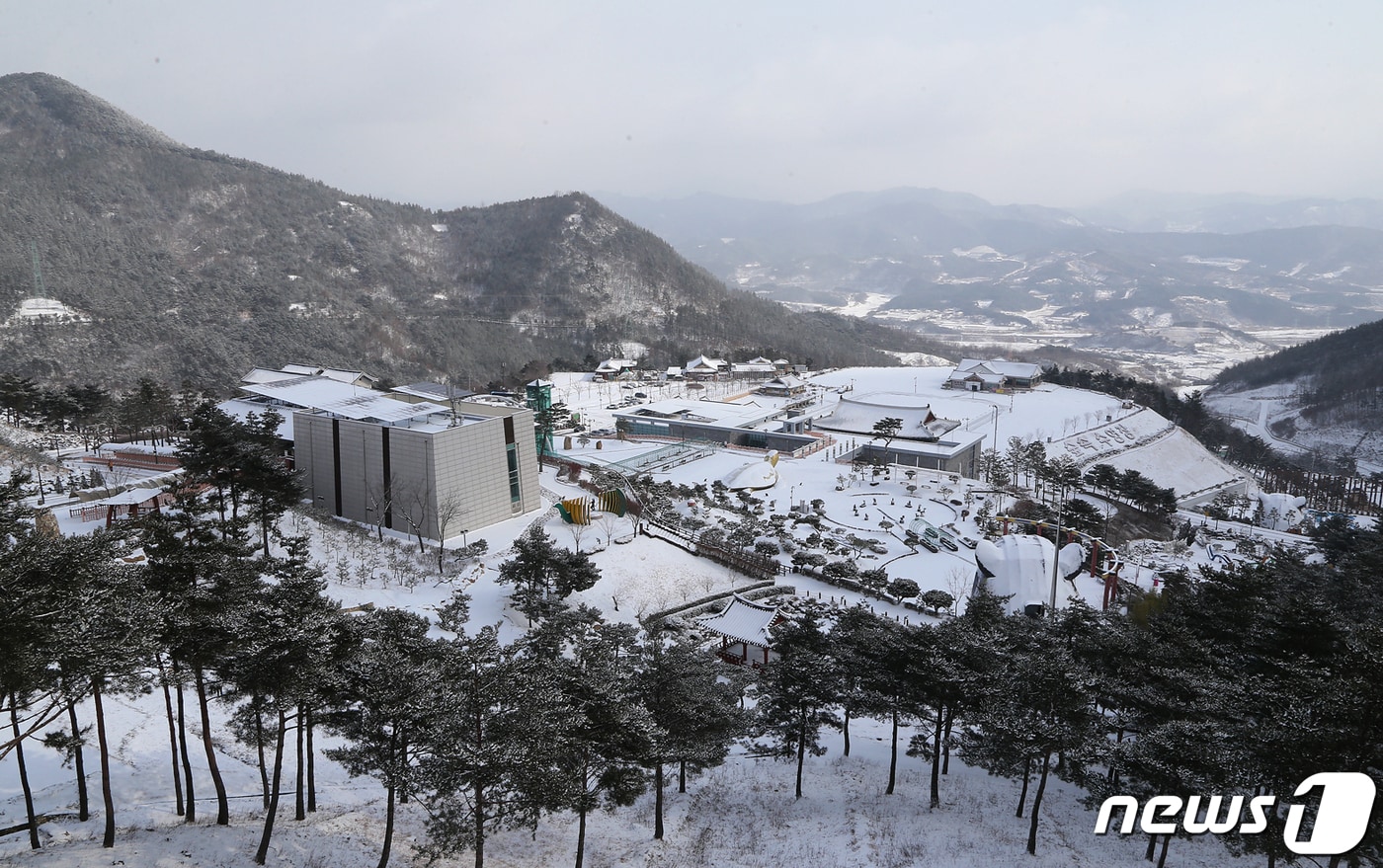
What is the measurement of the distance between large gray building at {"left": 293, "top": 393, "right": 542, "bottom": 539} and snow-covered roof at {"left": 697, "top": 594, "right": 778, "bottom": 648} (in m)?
9.45

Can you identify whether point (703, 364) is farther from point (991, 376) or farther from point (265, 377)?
point (265, 377)

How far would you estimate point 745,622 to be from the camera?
1802cm

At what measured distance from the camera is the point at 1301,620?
12.0 meters

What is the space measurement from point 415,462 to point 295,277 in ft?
253

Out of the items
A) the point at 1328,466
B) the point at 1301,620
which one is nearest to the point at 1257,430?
the point at 1328,466

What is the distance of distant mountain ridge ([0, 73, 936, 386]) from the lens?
64.0 meters

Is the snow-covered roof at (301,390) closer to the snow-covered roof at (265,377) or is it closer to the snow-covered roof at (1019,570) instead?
the snow-covered roof at (265,377)

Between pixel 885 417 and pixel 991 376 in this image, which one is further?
pixel 991 376

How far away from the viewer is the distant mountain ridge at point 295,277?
210ft

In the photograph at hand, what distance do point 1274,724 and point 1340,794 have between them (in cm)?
94

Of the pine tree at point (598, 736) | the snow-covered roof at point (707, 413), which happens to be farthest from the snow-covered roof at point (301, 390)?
the pine tree at point (598, 736)

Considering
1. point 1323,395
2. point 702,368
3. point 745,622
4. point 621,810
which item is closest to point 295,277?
point 702,368

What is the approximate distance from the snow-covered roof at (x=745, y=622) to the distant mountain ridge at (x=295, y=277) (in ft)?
158

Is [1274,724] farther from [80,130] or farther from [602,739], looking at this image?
[80,130]
